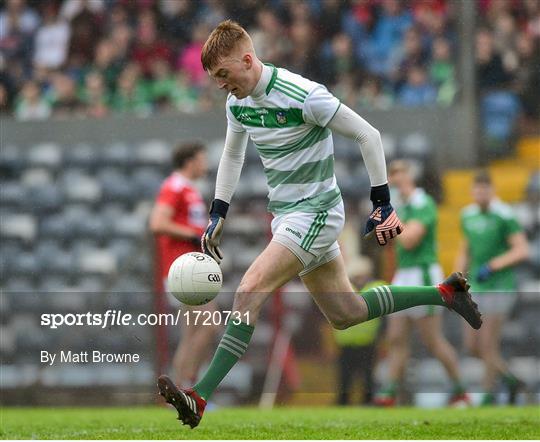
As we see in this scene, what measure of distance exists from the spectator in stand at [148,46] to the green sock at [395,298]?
8.29 metres

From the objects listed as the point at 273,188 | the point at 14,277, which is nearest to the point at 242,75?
the point at 273,188

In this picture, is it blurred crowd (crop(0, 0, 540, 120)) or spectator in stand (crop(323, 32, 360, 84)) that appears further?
spectator in stand (crop(323, 32, 360, 84))

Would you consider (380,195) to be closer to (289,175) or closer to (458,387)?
(289,175)

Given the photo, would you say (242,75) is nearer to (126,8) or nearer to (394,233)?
(394,233)

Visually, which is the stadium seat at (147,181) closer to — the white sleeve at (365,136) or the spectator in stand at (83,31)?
the spectator in stand at (83,31)

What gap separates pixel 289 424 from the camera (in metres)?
7.70

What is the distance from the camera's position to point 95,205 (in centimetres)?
1402

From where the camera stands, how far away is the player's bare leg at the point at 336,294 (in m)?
6.79

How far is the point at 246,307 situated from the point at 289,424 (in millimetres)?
1634

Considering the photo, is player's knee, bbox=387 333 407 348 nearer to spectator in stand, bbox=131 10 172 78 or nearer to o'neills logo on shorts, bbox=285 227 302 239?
o'neills logo on shorts, bbox=285 227 302 239

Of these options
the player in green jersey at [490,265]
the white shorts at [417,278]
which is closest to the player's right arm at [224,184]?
the white shorts at [417,278]

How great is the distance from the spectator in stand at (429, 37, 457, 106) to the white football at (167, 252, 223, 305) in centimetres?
757

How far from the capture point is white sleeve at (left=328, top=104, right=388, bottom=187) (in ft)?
21.2

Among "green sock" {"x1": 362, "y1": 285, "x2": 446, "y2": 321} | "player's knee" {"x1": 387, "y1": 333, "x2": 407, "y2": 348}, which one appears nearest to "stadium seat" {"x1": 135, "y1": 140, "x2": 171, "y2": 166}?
"player's knee" {"x1": 387, "y1": 333, "x2": 407, "y2": 348}
